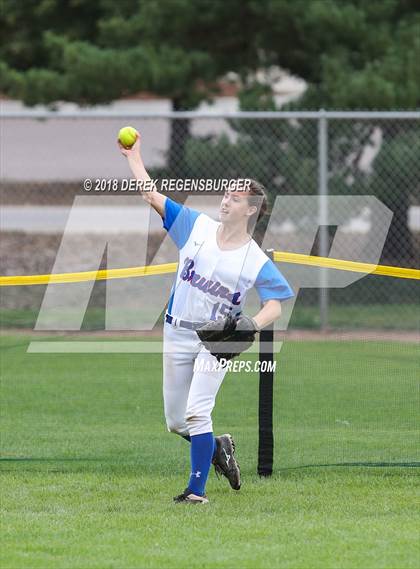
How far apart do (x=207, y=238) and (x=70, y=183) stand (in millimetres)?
15082

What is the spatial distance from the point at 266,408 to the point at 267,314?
1.22 metres

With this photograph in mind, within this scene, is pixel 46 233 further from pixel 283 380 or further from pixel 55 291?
pixel 283 380

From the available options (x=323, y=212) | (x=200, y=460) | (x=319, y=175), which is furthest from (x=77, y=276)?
(x=319, y=175)

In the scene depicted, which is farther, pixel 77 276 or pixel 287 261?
pixel 77 276

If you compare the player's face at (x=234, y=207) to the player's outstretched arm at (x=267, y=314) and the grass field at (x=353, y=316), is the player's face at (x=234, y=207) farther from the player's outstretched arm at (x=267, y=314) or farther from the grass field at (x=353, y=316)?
the grass field at (x=353, y=316)

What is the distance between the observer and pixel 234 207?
6559 mm

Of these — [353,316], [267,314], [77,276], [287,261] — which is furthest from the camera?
[353,316]

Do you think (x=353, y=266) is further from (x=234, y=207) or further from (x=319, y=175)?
(x=319, y=175)

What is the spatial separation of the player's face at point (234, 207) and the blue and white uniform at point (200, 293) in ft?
0.57

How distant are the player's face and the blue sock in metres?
1.27

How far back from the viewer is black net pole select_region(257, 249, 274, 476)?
7.37 meters

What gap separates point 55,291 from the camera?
15.0m

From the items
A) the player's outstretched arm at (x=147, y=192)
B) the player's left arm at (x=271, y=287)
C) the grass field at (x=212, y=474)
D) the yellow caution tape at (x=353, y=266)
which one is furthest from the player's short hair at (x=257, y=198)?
the grass field at (x=212, y=474)

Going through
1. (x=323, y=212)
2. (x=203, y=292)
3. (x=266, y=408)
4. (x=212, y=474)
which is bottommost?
(x=323, y=212)
